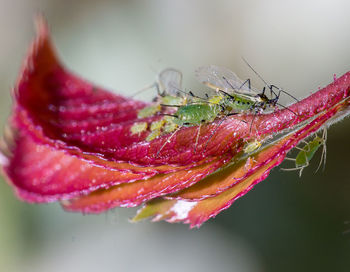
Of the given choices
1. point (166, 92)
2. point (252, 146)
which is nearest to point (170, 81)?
point (166, 92)

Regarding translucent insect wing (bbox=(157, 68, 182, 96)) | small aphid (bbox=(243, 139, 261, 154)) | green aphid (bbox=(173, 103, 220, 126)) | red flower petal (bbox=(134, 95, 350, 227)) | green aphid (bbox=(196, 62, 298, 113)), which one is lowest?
red flower petal (bbox=(134, 95, 350, 227))

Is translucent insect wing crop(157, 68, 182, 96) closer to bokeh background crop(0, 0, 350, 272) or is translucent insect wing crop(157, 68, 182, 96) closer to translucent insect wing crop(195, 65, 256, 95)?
translucent insect wing crop(195, 65, 256, 95)

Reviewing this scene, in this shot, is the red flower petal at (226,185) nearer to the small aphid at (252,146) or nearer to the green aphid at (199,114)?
the small aphid at (252,146)

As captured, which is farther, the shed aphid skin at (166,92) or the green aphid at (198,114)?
the shed aphid skin at (166,92)

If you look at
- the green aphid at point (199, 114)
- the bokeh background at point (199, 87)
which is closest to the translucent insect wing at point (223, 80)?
the green aphid at point (199, 114)

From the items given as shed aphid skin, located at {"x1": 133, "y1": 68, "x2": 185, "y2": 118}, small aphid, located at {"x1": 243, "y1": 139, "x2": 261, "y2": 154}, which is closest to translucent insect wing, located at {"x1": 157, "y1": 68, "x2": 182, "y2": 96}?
shed aphid skin, located at {"x1": 133, "y1": 68, "x2": 185, "y2": 118}

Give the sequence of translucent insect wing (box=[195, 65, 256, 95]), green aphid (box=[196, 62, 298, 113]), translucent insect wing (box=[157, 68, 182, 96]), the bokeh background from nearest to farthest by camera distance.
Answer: green aphid (box=[196, 62, 298, 113])
translucent insect wing (box=[195, 65, 256, 95])
translucent insect wing (box=[157, 68, 182, 96])
the bokeh background

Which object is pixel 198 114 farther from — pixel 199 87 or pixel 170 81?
pixel 199 87
